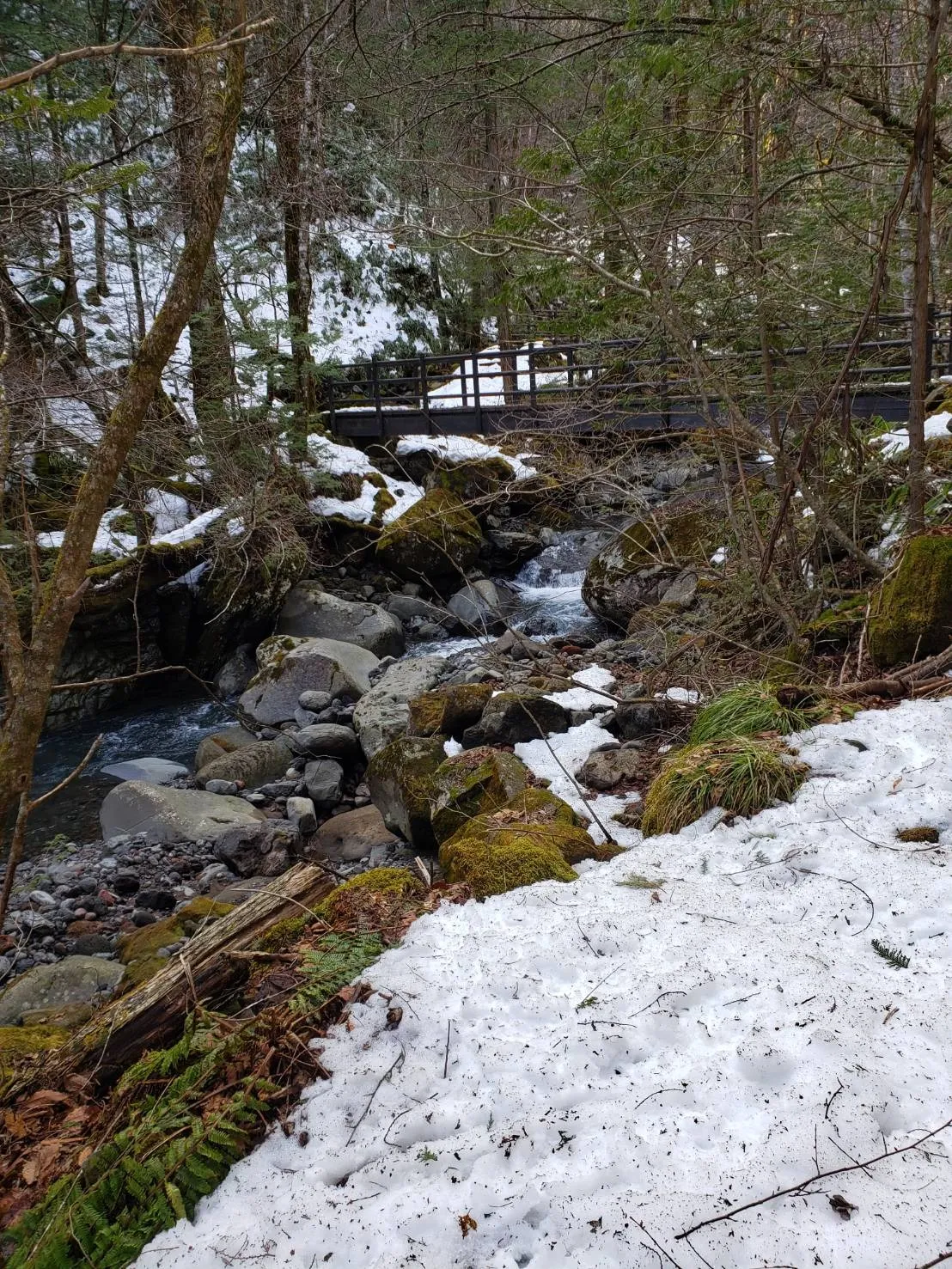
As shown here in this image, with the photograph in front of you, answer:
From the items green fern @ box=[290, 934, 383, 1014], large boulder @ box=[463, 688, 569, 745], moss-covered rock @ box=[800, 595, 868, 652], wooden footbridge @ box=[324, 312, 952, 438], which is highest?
wooden footbridge @ box=[324, 312, 952, 438]

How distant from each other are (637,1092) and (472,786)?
2.62 meters

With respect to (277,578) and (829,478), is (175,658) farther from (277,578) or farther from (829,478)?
(829,478)

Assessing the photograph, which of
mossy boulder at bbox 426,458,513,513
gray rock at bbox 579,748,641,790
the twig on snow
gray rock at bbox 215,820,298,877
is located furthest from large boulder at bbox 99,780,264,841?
mossy boulder at bbox 426,458,513,513

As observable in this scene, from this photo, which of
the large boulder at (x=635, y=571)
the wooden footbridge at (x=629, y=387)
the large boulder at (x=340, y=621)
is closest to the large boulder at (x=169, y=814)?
the large boulder at (x=340, y=621)

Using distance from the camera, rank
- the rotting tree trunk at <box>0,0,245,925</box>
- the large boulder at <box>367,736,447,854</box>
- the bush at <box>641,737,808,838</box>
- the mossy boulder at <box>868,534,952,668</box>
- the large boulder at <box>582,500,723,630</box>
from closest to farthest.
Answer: the rotting tree trunk at <box>0,0,245,925</box> < the bush at <box>641,737,808,838</box> < the mossy boulder at <box>868,534,952,668</box> < the large boulder at <box>367,736,447,854</box> < the large boulder at <box>582,500,723,630</box>

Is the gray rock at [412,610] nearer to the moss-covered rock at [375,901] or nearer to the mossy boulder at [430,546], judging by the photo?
the mossy boulder at [430,546]

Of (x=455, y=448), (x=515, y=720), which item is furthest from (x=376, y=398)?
(x=515, y=720)

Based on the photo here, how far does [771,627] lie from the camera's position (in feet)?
17.7

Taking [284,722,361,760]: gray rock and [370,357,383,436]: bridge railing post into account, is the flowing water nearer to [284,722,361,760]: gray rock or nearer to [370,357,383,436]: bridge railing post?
[284,722,361,760]: gray rock

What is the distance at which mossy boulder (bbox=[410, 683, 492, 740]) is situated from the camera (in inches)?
232

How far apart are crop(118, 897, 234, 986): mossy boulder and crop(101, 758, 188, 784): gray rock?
277 cm

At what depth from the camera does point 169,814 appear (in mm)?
6383

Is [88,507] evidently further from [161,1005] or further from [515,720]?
[515,720]

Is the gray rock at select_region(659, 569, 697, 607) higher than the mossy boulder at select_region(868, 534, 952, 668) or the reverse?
the reverse
